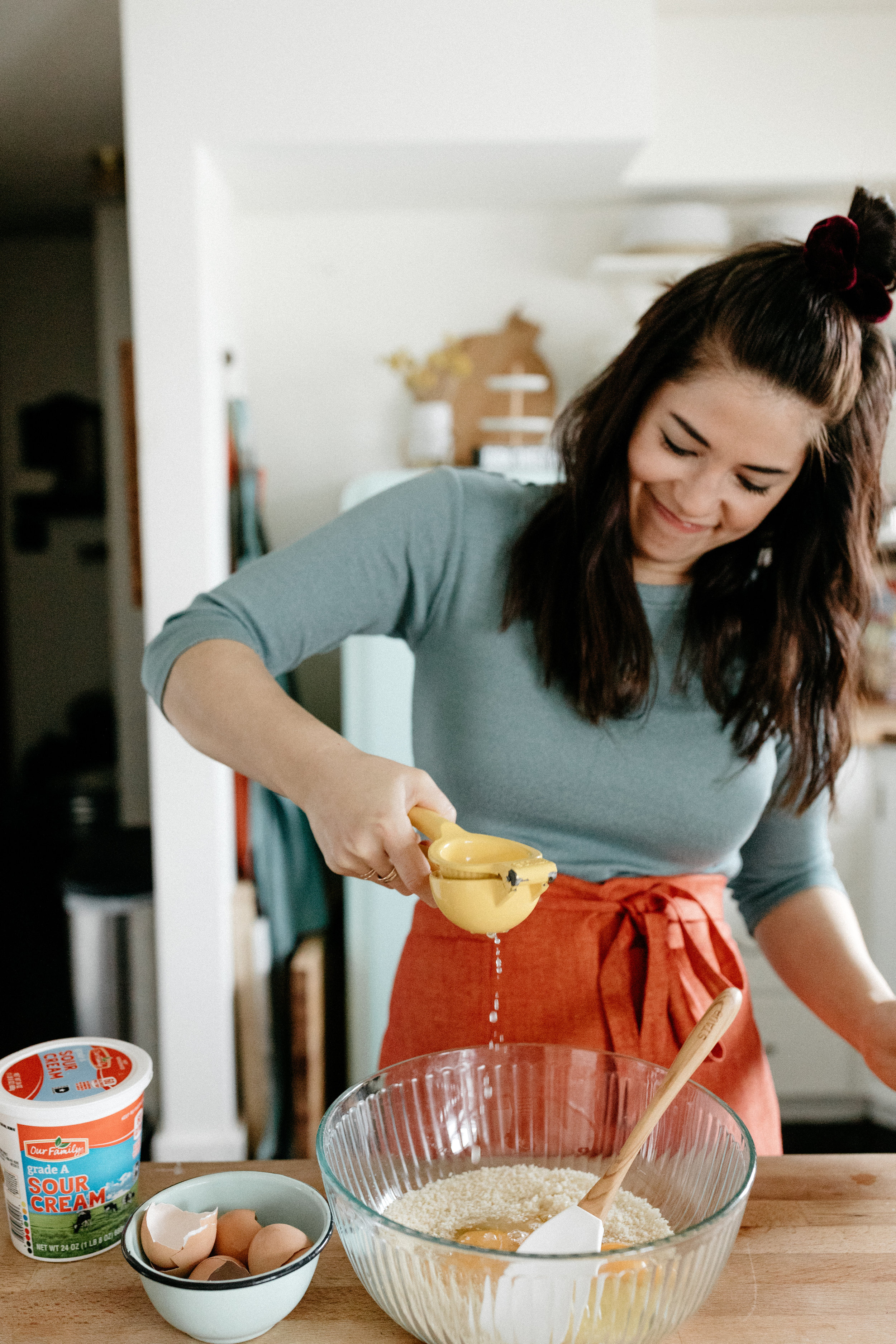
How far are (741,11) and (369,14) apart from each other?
1.05 metres

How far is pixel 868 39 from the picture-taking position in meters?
2.57

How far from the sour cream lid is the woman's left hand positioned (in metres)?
0.58

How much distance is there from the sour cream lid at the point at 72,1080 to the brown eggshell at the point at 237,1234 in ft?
0.34

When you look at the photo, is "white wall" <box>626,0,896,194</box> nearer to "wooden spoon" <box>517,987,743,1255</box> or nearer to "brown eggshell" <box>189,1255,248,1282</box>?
"wooden spoon" <box>517,987,743,1255</box>

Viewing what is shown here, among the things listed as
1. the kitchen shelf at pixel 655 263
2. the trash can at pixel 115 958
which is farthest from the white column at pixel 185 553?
the kitchen shelf at pixel 655 263

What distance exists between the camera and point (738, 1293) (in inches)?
26.6

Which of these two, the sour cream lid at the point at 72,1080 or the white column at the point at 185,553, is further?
the white column at the point at 185,553

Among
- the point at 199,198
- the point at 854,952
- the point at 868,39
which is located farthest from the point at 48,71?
the point at 854,952

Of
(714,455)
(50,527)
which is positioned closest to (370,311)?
(714,455)

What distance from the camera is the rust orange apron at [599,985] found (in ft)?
3.34

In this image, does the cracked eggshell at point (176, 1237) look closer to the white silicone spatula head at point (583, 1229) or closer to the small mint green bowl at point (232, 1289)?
the small mint green bowl at point (232, 1289)

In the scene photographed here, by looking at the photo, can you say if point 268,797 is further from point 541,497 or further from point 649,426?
point 649,426

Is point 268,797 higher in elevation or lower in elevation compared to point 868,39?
lower

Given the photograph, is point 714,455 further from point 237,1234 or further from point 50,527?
point 50,527
